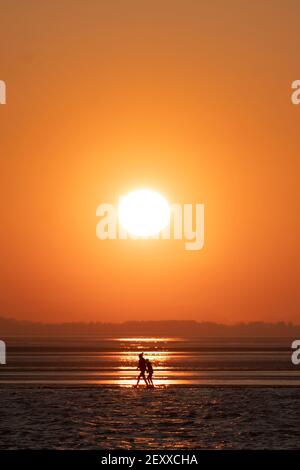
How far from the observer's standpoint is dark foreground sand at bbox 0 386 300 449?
32.5 meters

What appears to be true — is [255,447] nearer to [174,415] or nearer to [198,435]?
[198,435]

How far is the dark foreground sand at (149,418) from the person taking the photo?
3250 centimetres

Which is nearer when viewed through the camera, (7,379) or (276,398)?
(276,398)

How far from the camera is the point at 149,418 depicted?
126 feet

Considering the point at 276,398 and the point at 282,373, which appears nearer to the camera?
the point at 276,398

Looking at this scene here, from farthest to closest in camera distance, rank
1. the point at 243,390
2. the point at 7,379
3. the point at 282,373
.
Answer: the point at 282,373, the point at 7,379, the point at 243,390
